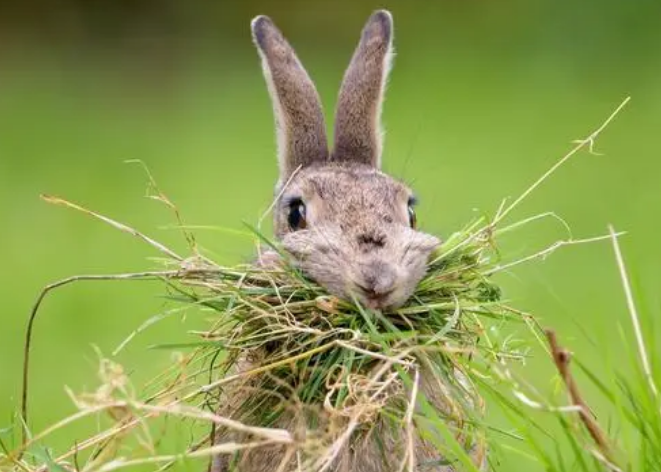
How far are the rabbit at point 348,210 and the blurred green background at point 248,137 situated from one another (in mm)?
1847

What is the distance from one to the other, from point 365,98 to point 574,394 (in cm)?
228

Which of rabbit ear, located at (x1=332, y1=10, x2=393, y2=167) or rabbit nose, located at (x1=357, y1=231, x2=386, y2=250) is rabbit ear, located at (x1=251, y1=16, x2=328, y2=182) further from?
rabbit nose, located at (x1=357, y1=231, x2=386, y2=250)

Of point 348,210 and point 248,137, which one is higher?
point 248,137

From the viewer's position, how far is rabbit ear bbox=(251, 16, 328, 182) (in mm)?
5512

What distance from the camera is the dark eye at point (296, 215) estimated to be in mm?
4793

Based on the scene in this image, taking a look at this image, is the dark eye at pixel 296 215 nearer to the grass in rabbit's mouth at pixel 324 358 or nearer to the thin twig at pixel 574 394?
the grass in rabbit's mouth at pixel 324 358

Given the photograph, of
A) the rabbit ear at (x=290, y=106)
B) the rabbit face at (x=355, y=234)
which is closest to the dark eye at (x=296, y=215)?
the rabbit face at (x=355, y=234)

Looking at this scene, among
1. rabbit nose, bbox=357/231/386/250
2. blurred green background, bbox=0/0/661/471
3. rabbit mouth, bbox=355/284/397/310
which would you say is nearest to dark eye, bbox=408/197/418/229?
rabbit nose, bbox=357/231/386/250

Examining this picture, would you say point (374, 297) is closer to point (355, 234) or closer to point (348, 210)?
point (355, 234)

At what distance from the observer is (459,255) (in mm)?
4344

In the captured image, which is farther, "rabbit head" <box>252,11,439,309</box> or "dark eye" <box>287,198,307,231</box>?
"dark eye" <box>287,198,307,231</box>

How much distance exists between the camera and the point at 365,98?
566 cm

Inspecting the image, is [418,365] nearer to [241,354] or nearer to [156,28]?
[241,354]

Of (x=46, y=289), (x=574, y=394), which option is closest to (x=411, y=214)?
(x=46, y=289)
